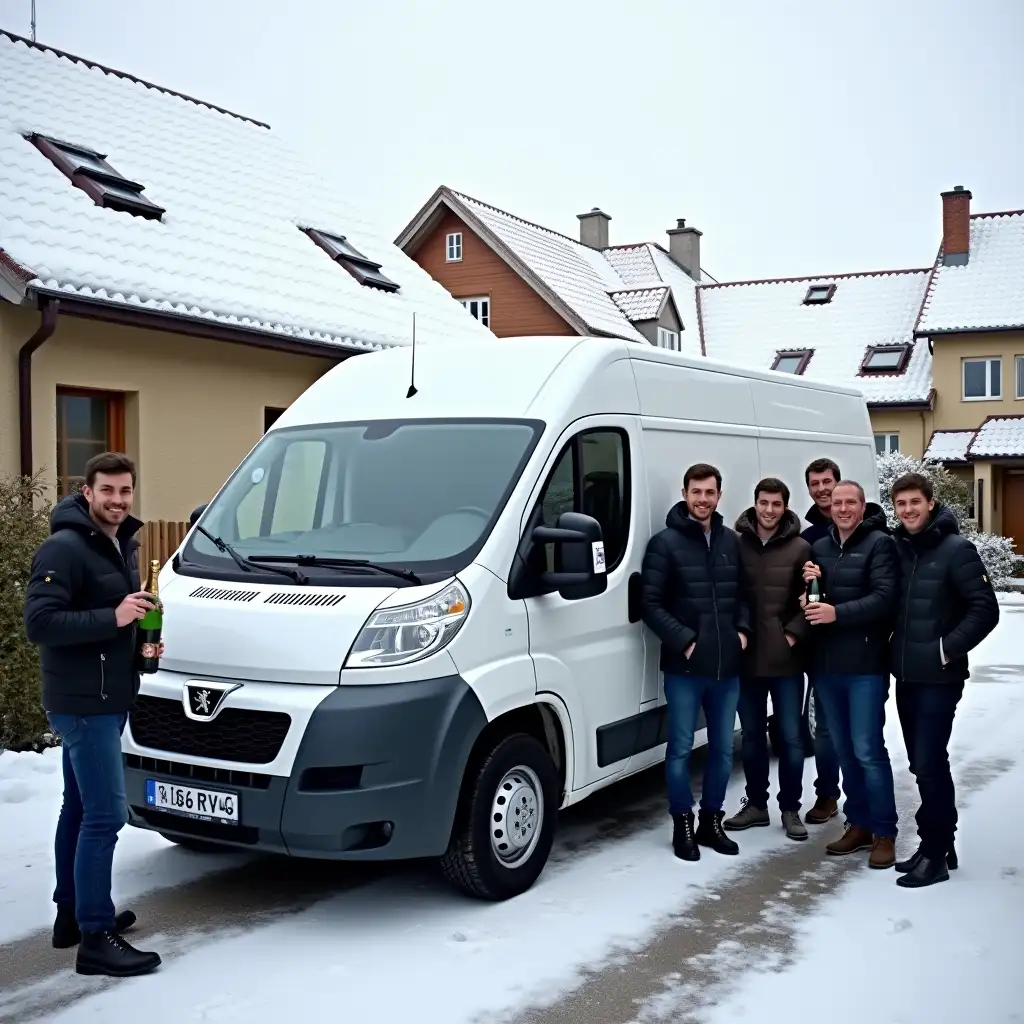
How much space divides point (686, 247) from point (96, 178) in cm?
3345

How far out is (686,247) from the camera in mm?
45438

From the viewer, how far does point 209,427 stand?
13734 millimetres

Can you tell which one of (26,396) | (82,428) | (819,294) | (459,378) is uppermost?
(819,294)

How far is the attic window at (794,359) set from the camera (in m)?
38.1

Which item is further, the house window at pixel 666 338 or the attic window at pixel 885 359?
the attic window at pixel 885 359

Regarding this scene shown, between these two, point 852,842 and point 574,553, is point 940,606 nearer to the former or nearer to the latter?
point 852,842

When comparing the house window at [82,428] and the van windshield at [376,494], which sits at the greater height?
the house window at [82,428]

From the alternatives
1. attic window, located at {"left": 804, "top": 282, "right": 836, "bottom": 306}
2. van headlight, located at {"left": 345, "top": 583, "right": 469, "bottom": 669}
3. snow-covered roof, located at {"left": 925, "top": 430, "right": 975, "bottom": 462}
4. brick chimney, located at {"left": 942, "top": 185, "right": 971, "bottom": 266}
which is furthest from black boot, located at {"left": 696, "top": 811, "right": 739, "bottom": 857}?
attic window, located at {"left": 804, "top": 282, "right": 836, "bottom": 306}

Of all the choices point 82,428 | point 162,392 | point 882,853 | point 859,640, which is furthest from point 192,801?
point 162,392

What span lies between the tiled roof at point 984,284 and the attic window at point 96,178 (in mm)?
25486

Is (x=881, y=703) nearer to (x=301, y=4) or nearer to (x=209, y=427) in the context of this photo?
(x=209, y=427)

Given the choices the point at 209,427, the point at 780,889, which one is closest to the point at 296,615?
the point at 780,889

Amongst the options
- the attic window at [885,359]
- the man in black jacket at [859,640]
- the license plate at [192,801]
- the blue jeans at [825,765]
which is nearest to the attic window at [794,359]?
the attic window at [885,359]

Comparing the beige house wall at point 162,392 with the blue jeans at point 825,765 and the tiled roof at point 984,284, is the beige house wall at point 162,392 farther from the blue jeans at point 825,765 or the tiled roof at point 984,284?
the tiled roof at point 984,284
